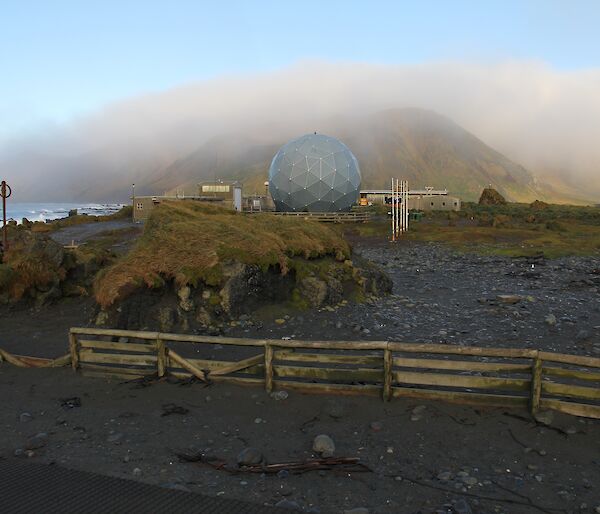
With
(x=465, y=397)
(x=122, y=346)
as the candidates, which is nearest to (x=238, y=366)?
(x=122, y=346)

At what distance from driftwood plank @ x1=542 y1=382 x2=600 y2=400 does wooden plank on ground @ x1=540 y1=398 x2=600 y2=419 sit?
15 cm

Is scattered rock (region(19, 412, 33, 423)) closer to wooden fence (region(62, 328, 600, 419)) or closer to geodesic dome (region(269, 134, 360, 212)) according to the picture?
wooden fence (region(62, 328, 600, 419))

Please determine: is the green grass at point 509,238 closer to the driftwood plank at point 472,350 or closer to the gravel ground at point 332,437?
the gravel ground at point 332,437

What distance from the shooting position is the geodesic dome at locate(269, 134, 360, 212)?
61594 millimetres

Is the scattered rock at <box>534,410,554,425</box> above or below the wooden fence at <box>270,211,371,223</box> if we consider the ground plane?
below

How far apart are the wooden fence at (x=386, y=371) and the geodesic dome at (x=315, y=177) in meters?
50.3

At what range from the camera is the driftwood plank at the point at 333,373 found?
9.91 meters

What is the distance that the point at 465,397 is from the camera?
31.0 feet

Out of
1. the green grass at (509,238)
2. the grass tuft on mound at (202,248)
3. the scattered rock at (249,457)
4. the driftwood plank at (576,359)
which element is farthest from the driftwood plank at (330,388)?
the green grass at (509,238)

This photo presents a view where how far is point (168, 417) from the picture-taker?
9.72m

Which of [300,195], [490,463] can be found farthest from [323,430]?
[300,195]

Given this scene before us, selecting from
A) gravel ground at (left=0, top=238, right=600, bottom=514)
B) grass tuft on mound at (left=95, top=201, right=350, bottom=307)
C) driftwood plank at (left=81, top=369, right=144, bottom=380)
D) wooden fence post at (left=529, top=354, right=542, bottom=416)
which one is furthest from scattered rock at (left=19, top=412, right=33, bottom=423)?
wooden fence post at (left=529, top=354, right=542, bottom=416)

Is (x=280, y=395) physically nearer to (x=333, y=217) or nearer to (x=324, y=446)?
(x=324, y=446)

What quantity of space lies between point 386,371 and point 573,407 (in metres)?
3.24
